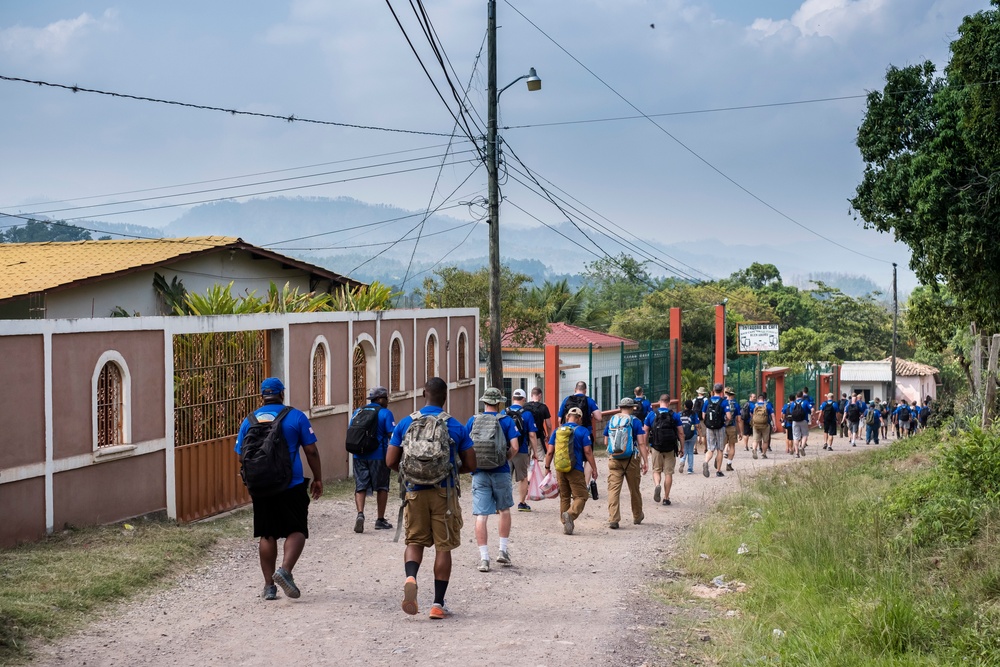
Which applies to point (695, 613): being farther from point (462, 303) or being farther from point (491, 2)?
point (462, 303)

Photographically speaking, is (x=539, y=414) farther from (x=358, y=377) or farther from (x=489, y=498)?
(x=489, y=498)

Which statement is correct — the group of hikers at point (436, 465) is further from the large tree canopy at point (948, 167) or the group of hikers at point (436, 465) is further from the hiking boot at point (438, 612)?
the large tree canopy at point (948, 167)

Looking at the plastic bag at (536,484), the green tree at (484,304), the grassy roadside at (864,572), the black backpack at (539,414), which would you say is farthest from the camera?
the green tree at (484,304)

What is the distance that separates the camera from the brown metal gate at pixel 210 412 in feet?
40.3

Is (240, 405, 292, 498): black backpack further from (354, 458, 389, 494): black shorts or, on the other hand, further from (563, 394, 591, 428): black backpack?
(563, 394, 591, 428): black backpack

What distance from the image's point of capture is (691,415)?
19.7m

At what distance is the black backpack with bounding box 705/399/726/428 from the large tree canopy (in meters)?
4.72

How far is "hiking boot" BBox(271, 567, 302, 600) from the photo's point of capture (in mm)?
8031

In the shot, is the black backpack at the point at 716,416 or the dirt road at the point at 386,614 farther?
the black backpack at the point at 716,416

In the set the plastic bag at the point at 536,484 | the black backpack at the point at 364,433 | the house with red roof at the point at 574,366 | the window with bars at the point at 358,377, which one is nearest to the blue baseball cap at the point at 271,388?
the black backpack at the point at 364,433

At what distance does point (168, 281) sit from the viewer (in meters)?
20.5

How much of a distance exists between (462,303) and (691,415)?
1755 centimetres

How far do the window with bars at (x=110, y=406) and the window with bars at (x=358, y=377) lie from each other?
6.11 meters

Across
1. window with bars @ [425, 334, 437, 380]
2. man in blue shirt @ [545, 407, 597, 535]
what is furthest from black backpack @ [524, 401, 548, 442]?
window with bars @ [425, 334, 437, 380]
